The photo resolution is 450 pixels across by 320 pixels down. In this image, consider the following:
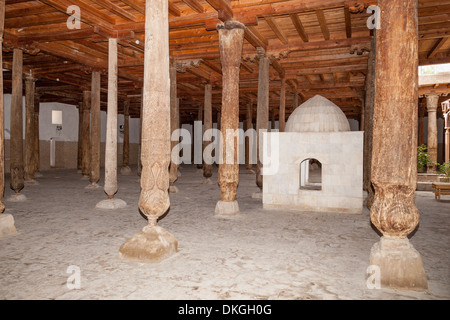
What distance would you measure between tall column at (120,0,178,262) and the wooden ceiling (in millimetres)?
3044

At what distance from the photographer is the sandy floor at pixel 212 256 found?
3.69 meters

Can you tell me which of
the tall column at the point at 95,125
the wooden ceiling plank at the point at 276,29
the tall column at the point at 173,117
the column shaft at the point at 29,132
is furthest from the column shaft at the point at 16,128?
the wooden ceiling plank at the point at 276,29

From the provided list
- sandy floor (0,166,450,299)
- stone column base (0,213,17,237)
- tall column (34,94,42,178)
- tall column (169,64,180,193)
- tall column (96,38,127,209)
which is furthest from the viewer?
tall column (34,94,42,178)

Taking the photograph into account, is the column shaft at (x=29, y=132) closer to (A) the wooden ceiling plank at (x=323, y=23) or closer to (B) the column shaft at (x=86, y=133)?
(B) the column shaft at (x=86, y=133)

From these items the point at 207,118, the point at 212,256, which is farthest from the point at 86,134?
the point at 212,256

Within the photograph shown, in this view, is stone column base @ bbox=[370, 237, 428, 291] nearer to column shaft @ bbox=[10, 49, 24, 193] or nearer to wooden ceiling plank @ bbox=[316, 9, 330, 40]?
wooden ceiling plank @ bbox=[316, 9, 330, 40]

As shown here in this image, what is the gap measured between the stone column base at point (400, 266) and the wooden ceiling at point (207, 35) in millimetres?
5392

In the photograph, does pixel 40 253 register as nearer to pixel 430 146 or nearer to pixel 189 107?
pixel 430 146

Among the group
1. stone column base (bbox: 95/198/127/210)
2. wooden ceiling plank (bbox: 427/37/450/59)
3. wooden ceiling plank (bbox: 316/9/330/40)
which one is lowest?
stone column base (bbox: 95/198/127/210)

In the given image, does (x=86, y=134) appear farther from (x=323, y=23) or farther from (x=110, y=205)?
(x=323, y=23)

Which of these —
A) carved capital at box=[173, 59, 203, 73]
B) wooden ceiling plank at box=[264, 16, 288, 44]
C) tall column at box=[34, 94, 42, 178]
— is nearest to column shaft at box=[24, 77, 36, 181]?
tall column at box=[34, 94, 42, 178]

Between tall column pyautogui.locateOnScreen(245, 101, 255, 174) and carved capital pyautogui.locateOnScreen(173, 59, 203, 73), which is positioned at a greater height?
carved capital pyautogui.locateOnScreen(173, 59, 203, 73)

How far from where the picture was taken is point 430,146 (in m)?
17.1

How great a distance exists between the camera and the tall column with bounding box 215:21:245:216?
26.0 feet
